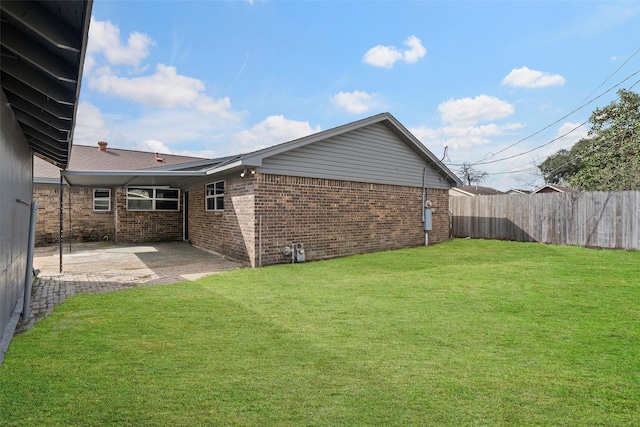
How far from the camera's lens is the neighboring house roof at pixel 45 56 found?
2.29 meters

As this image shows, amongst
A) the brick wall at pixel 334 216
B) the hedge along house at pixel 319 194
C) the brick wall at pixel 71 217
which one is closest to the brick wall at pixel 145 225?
the brick wall at pixel 71 217

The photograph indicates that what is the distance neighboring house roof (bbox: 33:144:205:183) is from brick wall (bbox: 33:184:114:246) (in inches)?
35.0

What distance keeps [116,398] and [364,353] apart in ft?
7.22

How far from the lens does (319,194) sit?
412 inches

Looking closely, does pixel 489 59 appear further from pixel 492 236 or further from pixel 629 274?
pixel 629 274

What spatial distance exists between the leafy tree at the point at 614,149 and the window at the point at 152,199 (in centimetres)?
2129

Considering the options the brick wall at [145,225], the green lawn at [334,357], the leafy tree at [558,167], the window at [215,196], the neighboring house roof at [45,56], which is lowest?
the green lawn at [334,357]

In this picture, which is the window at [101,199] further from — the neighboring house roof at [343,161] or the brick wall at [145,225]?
the neighboring house roof at [343,161]

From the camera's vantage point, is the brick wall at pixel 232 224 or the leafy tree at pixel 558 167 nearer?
the brick wall at pixel 232 224

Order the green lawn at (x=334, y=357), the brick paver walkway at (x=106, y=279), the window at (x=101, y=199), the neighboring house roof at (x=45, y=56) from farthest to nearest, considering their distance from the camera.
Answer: the window at (x=101, y=199) → the brick paver walkway at (x=106, y=279) → the green lawn at (x=334, y=357) → the neighboring house roof at (x=45, y=56)

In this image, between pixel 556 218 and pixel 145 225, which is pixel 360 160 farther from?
pixel 145 225

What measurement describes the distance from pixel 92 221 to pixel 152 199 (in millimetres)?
2816

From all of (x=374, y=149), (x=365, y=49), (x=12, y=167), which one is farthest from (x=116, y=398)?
(x=365, y=49)

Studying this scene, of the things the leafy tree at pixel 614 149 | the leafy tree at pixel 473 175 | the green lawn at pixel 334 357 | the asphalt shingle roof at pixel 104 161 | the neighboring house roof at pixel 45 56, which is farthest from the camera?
the leafy tree at pixel 473 175
